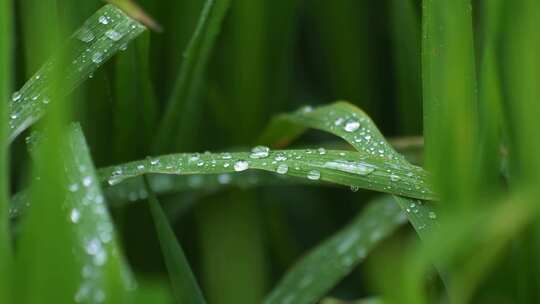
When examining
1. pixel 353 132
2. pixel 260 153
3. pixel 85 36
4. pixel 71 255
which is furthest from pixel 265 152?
pixel 71 255

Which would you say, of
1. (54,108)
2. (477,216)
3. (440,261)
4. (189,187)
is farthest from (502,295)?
(54,108)

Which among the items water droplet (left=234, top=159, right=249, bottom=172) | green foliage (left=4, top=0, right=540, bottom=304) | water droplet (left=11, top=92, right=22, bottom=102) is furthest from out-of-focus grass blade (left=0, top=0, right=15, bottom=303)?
water droplet (left=234, top=159, right=249, bottom=172)

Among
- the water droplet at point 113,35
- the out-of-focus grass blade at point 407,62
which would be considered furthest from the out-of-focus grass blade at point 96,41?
the out-of-focus grass blade at point 407,62

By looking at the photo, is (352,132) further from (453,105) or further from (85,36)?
(85,36)

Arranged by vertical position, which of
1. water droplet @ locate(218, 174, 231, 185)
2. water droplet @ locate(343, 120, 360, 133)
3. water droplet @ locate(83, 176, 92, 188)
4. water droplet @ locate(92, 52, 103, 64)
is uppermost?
water droplet @ locate(92, 52, 103, 64)

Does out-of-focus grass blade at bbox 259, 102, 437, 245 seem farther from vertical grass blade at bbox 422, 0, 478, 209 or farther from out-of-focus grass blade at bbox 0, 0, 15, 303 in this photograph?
out-of-focus grass blade at bbox 0, 0, 15, 303

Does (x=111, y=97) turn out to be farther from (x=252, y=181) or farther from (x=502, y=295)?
(x=502, y=295)

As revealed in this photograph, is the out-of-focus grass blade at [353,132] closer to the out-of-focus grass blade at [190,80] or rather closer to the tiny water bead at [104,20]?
the out-of-focus grass blade at [190,80]
